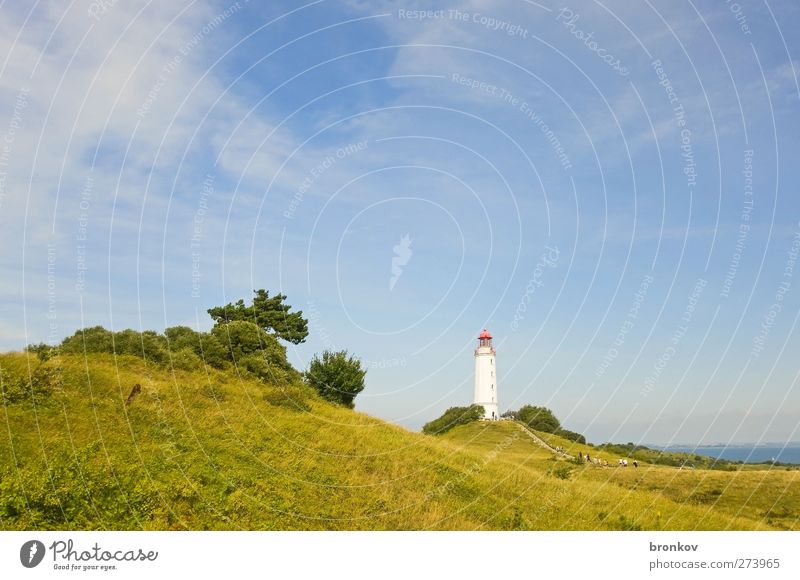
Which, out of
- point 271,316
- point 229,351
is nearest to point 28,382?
point 229,351

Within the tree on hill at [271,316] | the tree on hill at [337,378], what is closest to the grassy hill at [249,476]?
the tree on hill at [337,378]

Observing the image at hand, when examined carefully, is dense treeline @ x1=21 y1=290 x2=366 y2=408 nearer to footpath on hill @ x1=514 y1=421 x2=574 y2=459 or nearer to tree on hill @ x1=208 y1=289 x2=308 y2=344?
tree on hill @ x1=208 y1=289 x2=308 y2=344

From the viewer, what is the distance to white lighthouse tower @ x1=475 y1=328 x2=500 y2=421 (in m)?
77.6

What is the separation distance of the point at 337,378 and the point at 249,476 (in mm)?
28250

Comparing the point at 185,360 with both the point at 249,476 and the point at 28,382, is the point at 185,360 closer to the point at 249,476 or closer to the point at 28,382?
the point at 28,382

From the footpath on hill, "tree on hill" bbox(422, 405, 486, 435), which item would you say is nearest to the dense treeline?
the footpath on hill

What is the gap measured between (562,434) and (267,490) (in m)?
55.7

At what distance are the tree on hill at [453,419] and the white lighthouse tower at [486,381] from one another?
2.67 metres

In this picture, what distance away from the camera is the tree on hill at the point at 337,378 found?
45250mm

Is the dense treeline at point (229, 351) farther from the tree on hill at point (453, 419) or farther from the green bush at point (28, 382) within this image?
the tree on hill at point (453, 419)

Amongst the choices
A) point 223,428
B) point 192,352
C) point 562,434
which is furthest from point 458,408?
point 223,428

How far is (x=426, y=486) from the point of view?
20.4m

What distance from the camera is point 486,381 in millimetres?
78188

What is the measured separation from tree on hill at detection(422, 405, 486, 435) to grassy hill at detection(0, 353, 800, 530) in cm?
3822
